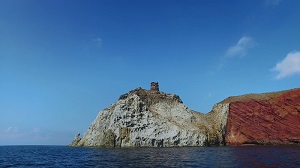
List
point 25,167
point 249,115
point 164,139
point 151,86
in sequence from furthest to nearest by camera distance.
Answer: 1. point 151,86
2. point 249,115
3. point 164,139
4. point 25,167

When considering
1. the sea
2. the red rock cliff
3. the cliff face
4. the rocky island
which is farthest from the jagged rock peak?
the sea

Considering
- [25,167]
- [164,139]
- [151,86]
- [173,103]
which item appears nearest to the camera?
[25,167]

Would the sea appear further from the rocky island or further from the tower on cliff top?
the tower on cliff top

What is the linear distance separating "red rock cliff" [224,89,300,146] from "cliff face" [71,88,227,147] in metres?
5.01

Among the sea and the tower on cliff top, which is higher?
the tower on cliff top

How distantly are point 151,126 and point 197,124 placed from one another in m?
16.6

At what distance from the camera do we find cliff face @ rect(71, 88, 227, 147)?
86750 mm

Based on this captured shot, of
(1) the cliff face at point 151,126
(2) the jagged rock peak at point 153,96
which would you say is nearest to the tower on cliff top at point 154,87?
(2) the jagged rock peak at point 153,96

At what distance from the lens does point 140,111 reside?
91.4m

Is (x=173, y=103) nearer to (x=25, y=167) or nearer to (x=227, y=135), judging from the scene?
(x=227, y=135)

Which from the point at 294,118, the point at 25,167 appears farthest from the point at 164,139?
the point at 25,167

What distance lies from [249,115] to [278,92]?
14491 millimetres

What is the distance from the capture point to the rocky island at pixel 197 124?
87000mm

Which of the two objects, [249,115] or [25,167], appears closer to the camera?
[25,167]
